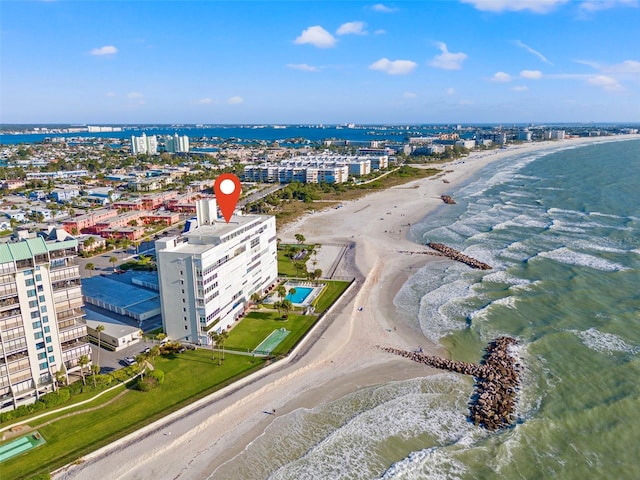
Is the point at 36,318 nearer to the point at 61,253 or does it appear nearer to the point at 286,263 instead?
the point at 61,253

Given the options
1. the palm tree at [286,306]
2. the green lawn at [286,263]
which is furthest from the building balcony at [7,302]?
the green lawn at [286,263]

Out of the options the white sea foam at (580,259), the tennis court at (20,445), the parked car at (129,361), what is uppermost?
the white sea foam at (580,259)

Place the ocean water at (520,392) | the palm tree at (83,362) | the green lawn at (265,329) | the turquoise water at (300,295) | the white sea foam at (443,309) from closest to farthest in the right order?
1. the ocean water at (520,392)
2. the palm tree at (83,362)
3. the green lawn at (265,329)
4. the white sea foam at (443,309)
5. the turquoise water at (300,295)

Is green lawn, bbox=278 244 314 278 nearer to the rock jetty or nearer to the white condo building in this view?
the white condo building

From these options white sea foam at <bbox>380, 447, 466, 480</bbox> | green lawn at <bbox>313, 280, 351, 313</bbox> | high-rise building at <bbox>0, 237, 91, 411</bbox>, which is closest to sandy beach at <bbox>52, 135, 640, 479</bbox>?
green lawn at <bbox>313, 280, 351, 313</bbox>

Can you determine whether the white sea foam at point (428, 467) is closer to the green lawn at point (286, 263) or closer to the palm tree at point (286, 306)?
the palm tree at point (286, 306)

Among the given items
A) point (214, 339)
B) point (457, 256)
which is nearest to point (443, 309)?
point (457, 256)
